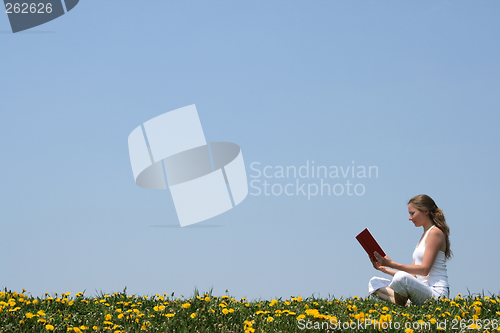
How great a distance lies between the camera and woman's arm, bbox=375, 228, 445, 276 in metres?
7.28

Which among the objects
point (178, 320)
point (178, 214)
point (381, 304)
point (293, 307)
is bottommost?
point (381, 304)

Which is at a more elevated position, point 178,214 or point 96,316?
point 178,214

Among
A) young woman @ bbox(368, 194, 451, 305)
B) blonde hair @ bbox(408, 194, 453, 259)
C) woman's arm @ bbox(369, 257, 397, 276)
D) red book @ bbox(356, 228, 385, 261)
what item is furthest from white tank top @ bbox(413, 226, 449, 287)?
red book @ bbox(356, 228, 385, 261)

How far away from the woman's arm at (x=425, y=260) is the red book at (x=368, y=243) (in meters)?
0.08

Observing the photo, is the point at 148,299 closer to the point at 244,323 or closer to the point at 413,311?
the point at 244,323

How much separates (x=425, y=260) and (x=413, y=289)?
56cm

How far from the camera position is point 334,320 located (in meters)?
4.80

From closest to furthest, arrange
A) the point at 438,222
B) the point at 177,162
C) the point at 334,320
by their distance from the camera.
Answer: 1. the point at 334,320
2. the point at 438,222
3. the point at 177,162

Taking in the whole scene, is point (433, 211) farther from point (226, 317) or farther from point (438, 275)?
point (226, 317)

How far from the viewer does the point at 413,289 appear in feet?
23.2

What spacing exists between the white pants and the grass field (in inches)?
18.9

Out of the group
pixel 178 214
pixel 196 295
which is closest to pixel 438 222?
pixel 196 295

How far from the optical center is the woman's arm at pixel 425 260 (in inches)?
287

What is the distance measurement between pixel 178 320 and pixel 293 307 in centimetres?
164
